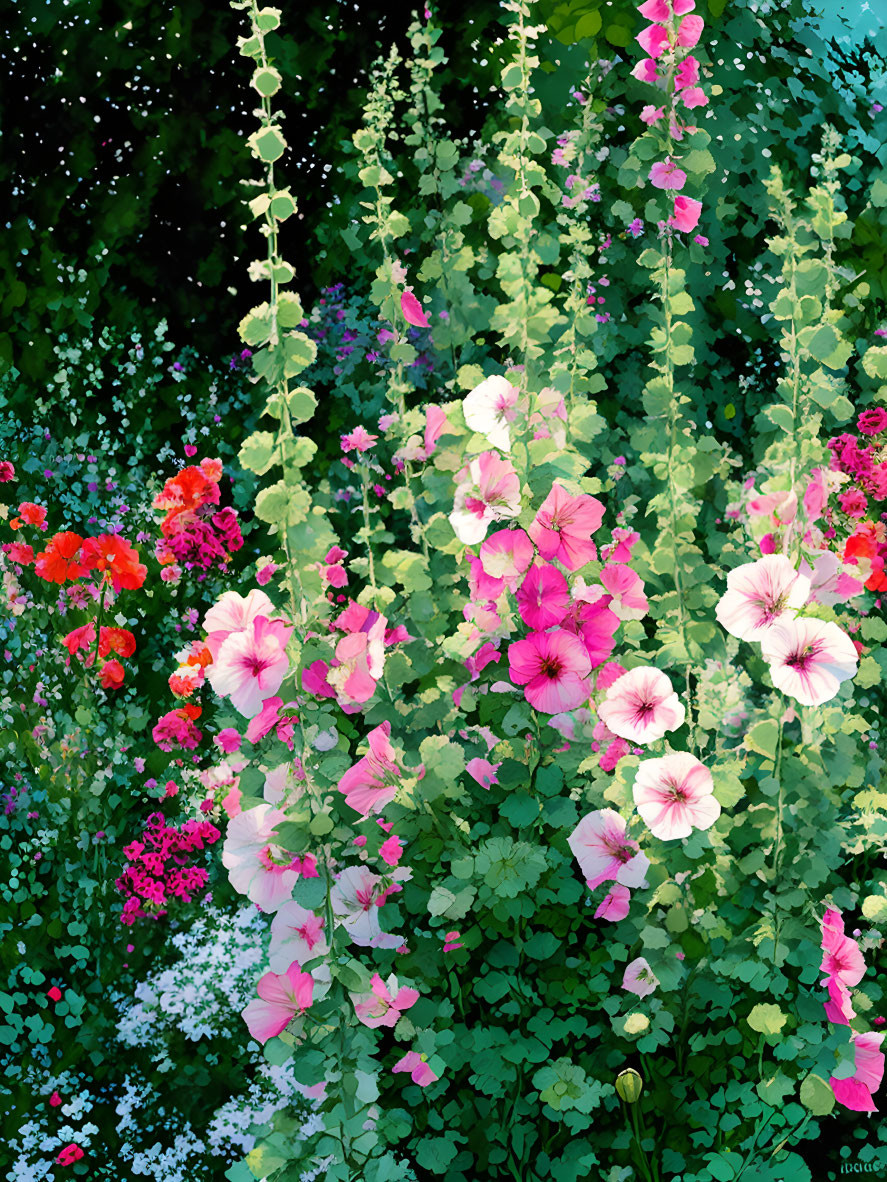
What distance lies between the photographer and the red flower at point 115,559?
138 inches

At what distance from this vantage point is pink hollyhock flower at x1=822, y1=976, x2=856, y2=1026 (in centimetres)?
185

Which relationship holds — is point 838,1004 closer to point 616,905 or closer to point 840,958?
point 840,958

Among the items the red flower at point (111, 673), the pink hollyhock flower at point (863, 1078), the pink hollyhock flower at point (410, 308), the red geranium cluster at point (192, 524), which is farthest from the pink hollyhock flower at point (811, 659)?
the red flower at point (111, 673)

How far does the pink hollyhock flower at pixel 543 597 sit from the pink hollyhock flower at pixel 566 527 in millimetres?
30

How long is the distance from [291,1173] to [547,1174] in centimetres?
47

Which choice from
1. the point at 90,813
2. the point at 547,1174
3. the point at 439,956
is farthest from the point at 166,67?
the point at 547,1174

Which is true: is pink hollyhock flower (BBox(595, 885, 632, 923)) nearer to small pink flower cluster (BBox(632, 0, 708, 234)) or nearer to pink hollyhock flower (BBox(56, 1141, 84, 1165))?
small pink flower cluster (BBox(632, 0, 708, 234))

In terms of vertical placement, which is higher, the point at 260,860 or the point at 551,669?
the point at 551,669

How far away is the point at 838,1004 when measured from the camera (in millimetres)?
1854

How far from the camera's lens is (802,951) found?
1.84m

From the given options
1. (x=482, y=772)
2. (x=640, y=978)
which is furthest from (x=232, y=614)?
(x=640, y=978)

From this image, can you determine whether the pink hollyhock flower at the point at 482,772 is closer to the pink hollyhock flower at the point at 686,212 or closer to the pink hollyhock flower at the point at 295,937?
the pink hollyhock flower at the point at 295,937

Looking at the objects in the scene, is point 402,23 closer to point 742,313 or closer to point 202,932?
point 742,313

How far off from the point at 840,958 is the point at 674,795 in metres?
0.39
